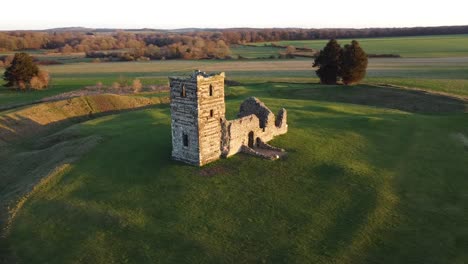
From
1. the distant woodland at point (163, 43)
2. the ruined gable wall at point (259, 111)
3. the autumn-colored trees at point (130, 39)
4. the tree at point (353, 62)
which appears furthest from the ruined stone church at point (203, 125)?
the autumn-colored trees at point (130, 39)

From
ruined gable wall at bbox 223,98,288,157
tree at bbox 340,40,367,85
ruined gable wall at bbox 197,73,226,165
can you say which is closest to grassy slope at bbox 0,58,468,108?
tree at bbox 340,40,367,85

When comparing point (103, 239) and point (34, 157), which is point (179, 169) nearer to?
point (103, 239)

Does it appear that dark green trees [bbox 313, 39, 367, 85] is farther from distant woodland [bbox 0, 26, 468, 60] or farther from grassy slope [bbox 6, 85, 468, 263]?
distant woodland [bbox 0, 26, 468, 60]

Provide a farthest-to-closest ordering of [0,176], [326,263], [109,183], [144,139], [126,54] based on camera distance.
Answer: [126,54] → [144,139] → [0,176] → [109,183] → [326,263]

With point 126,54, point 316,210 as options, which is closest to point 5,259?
point 316,210

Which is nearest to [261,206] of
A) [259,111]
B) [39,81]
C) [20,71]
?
[259,111]

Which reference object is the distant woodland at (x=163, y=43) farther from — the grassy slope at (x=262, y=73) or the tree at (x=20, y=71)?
the tree at (x=20, y=71)

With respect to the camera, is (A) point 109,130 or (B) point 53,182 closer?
(B) point 53,182

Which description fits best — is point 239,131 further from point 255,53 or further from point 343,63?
point 255,53
